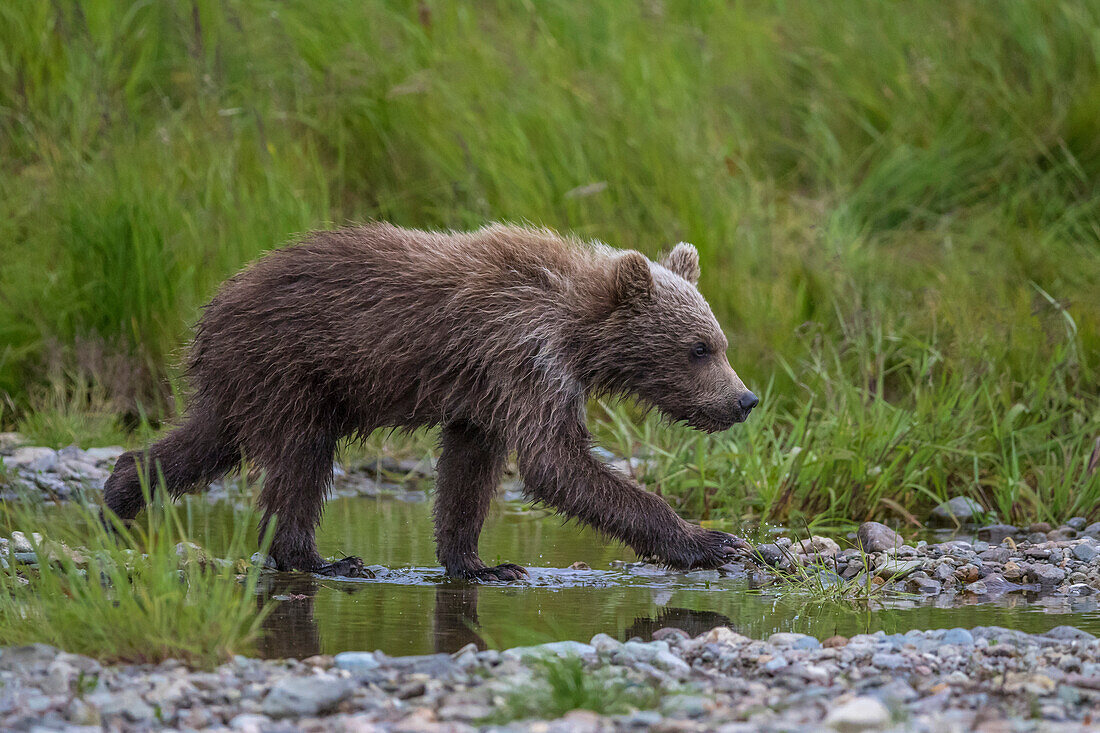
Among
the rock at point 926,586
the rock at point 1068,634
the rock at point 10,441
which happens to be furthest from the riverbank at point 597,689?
the rock at point 10,441

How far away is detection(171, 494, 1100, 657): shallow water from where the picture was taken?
496cm

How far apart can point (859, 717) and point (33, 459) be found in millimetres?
5923

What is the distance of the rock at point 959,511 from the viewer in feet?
24.8

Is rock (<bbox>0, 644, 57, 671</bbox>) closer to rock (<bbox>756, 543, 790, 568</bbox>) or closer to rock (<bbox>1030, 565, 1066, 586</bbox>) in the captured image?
rock (<bbox>756, 543, 790, 568</bbox>)

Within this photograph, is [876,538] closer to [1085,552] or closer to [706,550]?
[1085,552]

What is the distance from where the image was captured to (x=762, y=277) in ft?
31.8

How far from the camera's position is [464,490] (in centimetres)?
645

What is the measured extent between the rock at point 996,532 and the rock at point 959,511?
12 cm

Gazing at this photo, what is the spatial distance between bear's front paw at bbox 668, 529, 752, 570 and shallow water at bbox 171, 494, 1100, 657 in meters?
0.10

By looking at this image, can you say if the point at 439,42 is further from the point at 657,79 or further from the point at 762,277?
the point at 762,277

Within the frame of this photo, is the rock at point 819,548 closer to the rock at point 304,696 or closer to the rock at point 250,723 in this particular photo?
the rock at point 304,696

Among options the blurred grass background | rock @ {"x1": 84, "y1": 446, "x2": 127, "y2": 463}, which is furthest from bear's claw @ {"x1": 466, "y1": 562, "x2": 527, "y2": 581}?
rock @ {"x1": 84, "y1": 446, "x2": 127, "y2": 463}

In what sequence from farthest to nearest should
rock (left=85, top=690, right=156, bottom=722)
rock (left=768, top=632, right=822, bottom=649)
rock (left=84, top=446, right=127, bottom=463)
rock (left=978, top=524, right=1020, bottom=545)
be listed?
Result: rock (left=84, top=446, right=127, bottom=463)
rock (left=978, top=524, right=1020, bottom=545)
rock (left=768, top=632, right=822, bottom=649)
rock (left=85, top=690, right=156, bottom=722)

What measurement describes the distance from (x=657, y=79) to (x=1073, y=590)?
6.31 meters
